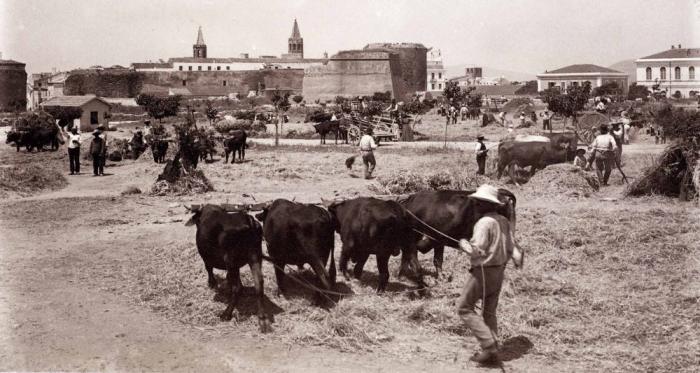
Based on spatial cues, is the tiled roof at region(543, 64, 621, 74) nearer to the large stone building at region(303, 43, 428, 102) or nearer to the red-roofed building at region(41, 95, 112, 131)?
the large stone building at region(303, 43, 428, 102)

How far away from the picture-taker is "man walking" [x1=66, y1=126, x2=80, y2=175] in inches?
719

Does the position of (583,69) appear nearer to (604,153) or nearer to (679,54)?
(679,54)

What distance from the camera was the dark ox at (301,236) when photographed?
7.47 meters

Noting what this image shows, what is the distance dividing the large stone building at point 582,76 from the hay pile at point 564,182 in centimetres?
7068

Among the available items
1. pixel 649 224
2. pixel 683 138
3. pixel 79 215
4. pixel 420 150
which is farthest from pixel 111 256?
pixel 420 150

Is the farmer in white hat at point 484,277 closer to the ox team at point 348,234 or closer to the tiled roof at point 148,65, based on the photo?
the ox team at point 348,234

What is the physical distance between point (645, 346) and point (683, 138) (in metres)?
7.68

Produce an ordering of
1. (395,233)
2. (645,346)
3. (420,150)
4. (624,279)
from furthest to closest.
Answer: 1. (420,150)
2. (624,279)
3. (395,233)
4. (645,346)

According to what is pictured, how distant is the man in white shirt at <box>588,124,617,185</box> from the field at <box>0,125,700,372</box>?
2098mm

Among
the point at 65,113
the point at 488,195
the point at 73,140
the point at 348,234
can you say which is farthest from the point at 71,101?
the point at 488,195

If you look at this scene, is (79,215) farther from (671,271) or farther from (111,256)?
(671,271)

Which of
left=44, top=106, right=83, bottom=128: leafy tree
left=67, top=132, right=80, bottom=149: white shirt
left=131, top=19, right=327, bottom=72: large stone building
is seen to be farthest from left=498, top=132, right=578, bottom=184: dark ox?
left=131, top=19, right=327, bottom=72: large stone building

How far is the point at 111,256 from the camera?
984 cm

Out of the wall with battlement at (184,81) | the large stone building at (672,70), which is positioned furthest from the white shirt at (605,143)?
the wall with battlement at (184,81)
